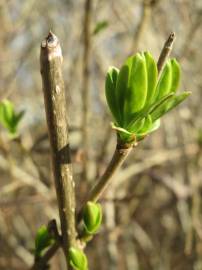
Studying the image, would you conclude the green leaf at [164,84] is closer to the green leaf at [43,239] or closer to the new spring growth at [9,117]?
the green leaf at [43,239]

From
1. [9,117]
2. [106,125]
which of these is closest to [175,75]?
[9,117]

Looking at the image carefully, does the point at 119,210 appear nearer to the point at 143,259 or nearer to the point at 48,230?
the point at 143,259

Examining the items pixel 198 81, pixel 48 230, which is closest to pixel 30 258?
pixel 198 81

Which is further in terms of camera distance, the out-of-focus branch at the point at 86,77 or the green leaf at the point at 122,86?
the out-of-focus branch at the point at 86,77

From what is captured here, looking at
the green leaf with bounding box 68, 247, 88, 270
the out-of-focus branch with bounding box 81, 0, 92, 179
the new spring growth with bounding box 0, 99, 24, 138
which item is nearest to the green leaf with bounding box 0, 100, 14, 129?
the new spring growth with bounding box 0, 99, 24, 138

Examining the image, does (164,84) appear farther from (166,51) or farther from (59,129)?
(59,129)

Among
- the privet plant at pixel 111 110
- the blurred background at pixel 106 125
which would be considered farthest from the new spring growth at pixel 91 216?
the blurred background at pixel 106 125
